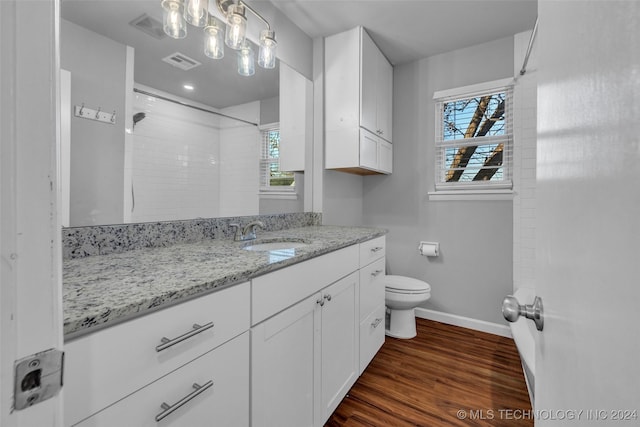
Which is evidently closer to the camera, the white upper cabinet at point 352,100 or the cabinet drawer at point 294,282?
the cabinet drawer at point 294,282

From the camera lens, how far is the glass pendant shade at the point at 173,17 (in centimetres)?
129

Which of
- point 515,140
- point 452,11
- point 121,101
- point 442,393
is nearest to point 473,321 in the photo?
point 442,393

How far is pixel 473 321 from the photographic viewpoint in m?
2.46

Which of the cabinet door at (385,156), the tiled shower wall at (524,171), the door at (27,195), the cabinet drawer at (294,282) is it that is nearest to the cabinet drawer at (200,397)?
the cabinet drawer at (294,282)

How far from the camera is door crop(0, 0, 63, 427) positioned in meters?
0.27

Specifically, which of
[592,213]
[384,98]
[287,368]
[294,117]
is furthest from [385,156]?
[592,213]

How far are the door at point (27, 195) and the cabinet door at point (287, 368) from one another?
675 millimetres

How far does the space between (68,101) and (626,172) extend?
1.50m

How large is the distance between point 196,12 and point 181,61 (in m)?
0.24

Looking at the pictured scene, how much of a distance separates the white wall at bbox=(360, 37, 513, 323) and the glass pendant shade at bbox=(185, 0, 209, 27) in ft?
6.43

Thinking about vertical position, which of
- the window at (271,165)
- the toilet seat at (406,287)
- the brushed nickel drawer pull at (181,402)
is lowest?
the toilet seat at (406,287)

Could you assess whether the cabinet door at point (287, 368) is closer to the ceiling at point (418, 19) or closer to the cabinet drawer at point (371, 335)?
the cabinet drawer at point (371, 335)

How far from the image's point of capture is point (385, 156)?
2.63 meters

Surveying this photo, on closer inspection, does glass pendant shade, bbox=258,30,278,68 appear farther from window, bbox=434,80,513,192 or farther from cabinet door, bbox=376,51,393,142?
window, bbox=434,80,513,192
